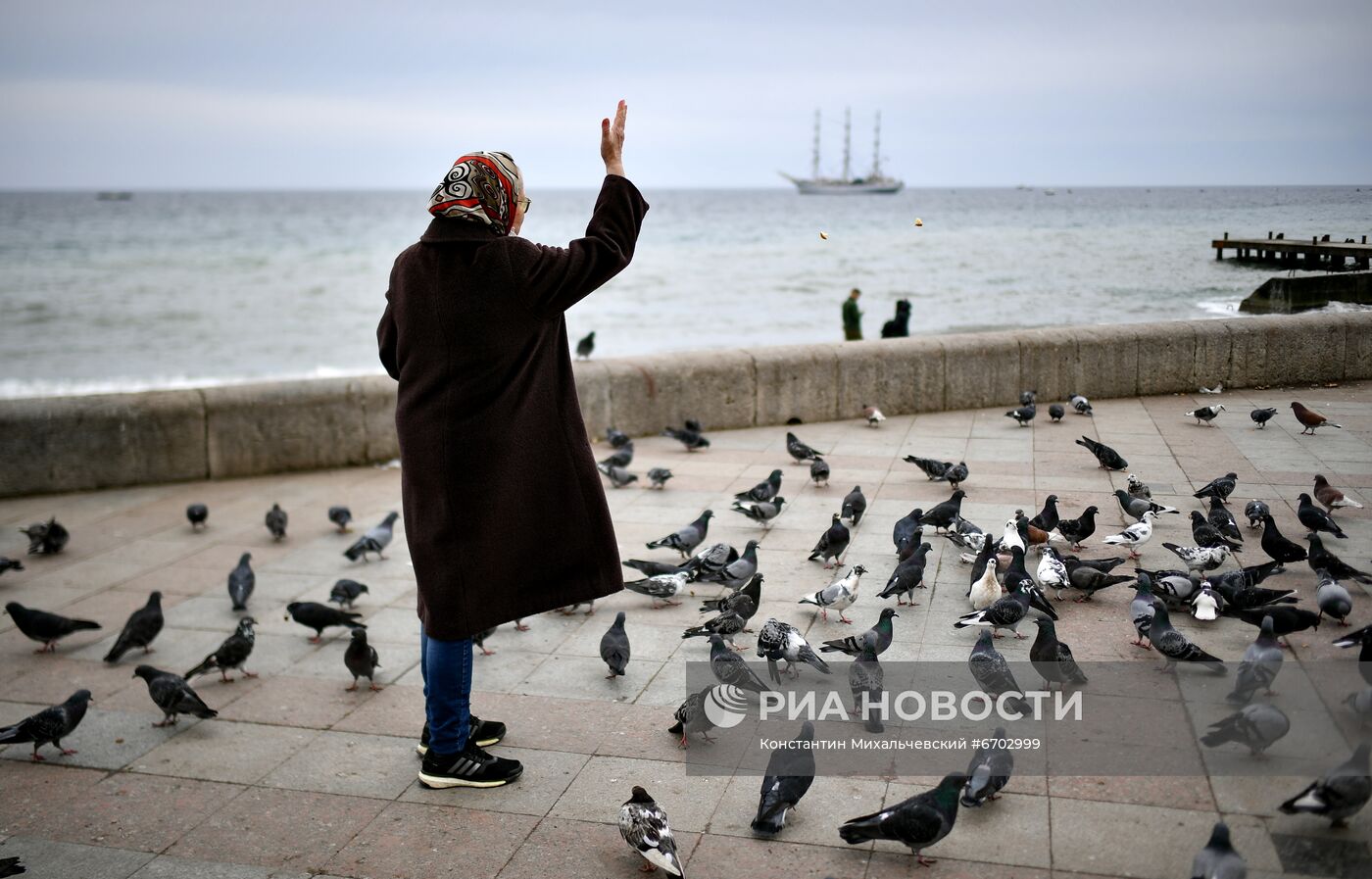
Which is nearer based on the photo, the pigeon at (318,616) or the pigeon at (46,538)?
the pigeon at (318,616)

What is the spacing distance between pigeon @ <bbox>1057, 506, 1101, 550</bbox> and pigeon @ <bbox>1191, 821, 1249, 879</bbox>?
2.96 m

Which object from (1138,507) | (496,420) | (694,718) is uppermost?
(496,420)

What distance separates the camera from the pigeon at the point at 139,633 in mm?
5480

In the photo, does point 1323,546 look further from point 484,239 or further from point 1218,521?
point 484,239

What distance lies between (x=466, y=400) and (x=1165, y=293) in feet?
16.5

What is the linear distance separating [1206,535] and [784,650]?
7.92 ft

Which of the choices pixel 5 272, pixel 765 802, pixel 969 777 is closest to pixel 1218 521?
pixel 969 777

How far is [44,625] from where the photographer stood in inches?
222

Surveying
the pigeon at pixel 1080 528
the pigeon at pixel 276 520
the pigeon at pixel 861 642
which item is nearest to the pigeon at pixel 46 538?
the pigeon at pixel 276 520

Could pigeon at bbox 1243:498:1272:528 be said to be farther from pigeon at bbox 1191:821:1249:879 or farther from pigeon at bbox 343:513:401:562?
pigeon at bbox 343:513:401:562

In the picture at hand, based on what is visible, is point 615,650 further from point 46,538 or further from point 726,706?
point 46,538

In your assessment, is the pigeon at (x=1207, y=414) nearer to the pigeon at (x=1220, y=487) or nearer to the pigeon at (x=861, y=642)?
the pigeon at (x=1220, y=487)

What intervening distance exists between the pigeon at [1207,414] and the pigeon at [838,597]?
241cm

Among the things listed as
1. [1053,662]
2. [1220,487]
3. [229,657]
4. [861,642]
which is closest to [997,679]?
[1053,662]
